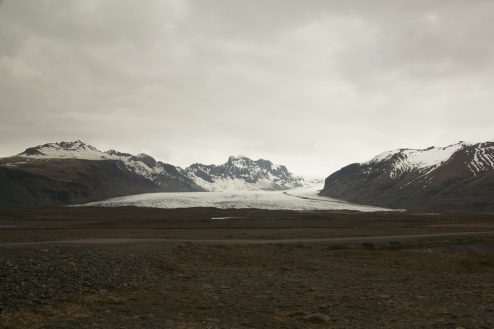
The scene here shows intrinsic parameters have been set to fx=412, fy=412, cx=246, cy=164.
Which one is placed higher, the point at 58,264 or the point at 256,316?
the point at 58,264

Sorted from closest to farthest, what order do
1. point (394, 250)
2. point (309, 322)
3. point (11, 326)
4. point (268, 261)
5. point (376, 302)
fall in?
point (11, 326)
point (309, 322)
point (376, 302)
point (268, 261)
point (394, 250)

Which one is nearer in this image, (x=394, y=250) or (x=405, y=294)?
(x=405, y=294)

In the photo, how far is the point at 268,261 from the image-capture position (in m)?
30.6

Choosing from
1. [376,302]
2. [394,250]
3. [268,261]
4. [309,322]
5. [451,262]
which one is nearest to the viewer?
[309,322]

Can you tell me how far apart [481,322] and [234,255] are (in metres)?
19.0

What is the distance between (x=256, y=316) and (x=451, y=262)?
27.9 meters

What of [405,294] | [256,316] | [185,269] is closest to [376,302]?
[405,294]

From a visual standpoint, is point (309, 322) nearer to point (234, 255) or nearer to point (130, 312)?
point (130, 312)

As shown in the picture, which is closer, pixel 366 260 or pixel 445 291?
pixel 445 291

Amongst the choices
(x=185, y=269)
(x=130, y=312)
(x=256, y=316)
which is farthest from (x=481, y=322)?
(x=185, y=269)

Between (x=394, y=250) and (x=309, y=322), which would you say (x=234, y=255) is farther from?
(x=394, y=250)

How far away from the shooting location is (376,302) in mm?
19688

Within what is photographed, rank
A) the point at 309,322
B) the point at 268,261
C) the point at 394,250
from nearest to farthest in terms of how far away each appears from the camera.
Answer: the point at 309,322
the point at 268,261
the point at 394,250

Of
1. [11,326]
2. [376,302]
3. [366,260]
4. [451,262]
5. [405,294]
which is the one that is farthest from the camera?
[451,262]
